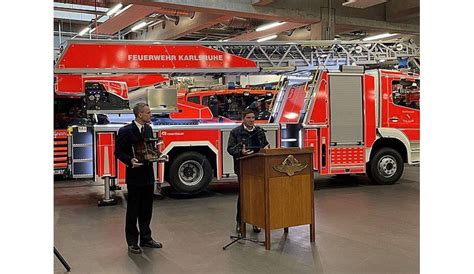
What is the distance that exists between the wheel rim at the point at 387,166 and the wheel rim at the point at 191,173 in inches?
152

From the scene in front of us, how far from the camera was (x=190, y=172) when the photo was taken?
372 inches

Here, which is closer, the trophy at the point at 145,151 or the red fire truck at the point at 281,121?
the trophy at the point at 145,151

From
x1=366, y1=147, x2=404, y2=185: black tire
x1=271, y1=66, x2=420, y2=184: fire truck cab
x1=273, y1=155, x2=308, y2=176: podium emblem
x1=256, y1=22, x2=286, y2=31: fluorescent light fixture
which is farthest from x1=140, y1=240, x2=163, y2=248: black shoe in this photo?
x1=256, y1=22, x2=286, y2=31: fluorescent light fixture

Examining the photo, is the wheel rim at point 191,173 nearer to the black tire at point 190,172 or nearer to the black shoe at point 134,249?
the black tire at point 190,172

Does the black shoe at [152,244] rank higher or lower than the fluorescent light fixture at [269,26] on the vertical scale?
lower

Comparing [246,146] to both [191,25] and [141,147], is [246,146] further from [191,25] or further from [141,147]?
[191,25]

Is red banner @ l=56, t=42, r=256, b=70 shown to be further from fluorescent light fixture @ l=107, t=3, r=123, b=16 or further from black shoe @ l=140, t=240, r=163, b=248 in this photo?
black shoe @ l=140, t=240, r=163, b=248

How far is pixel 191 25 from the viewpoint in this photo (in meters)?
15.6

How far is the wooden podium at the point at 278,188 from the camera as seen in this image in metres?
5.65

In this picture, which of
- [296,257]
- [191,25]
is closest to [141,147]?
[296,257]

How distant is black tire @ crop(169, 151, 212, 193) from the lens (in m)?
9.25

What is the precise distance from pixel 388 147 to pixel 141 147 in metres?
6.67

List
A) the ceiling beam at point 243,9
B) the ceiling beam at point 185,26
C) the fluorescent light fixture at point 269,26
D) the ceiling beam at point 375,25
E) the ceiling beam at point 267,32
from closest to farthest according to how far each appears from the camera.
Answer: the ceiling beam at point 243,9
the ceiling beam at point 185,26
the ceiling beam at point 375,25
the ceiling beam at point 267,32
the fluorescent light fixture at point 269,26

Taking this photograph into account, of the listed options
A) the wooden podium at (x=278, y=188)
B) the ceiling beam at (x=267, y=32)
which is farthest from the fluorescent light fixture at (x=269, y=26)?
the wooden podium at (x=278, y=188)
